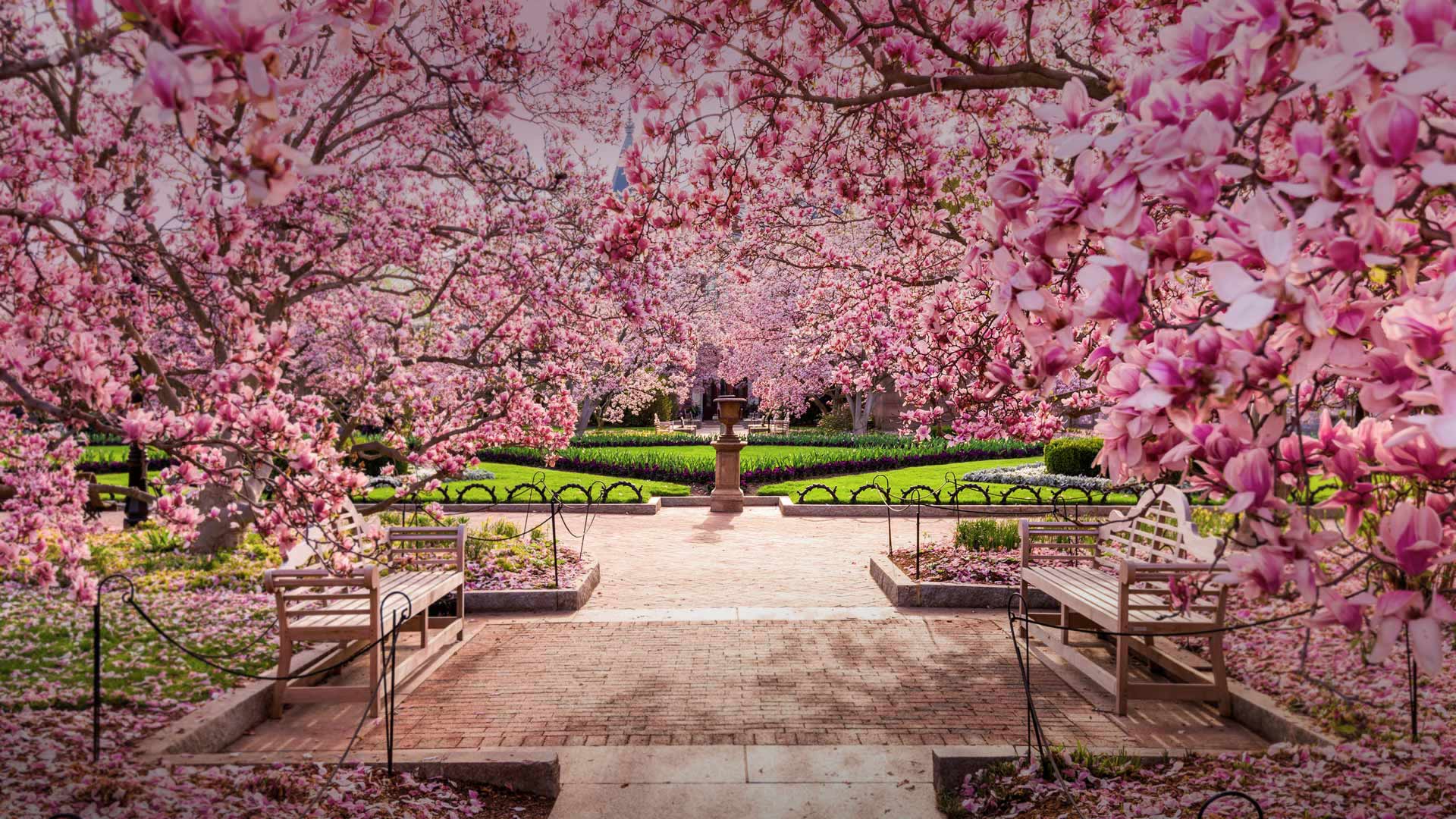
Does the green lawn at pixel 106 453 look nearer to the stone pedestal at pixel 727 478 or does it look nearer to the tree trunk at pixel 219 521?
the tree trunk at pixel 219 521

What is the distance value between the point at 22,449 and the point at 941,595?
786 centimetres

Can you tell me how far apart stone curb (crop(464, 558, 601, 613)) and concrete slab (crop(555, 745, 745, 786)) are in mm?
3286

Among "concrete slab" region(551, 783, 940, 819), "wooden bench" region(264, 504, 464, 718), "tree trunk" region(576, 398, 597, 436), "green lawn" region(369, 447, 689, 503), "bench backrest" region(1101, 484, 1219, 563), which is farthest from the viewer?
"tree trunk" region(576, 398, 597, 436)

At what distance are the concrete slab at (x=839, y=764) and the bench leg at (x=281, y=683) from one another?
9.75 feet

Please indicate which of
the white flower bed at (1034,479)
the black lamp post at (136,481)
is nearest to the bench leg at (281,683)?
the black lamp post at (136,481)

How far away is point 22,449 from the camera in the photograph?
636 centimetres

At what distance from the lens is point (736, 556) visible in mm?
10688

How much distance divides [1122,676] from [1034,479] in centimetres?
1400

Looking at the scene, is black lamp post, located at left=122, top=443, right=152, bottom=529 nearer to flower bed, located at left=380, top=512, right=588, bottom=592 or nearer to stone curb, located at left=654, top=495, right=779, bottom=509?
flower bed, located at left=380, top=512, right=588, bottom=592

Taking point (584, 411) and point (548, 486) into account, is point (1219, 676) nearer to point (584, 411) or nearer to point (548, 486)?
point (548, 486)

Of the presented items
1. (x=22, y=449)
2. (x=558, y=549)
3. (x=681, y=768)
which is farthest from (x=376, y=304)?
(x=681, y=768)

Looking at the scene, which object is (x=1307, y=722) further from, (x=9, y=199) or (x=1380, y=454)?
(x=9, y=199)

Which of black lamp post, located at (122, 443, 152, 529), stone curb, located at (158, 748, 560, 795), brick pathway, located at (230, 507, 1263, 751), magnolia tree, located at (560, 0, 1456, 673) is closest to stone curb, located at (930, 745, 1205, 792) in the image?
brick pathway, located at (230, 507, 1263, 751)

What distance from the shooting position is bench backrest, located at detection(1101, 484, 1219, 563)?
5410 mm
